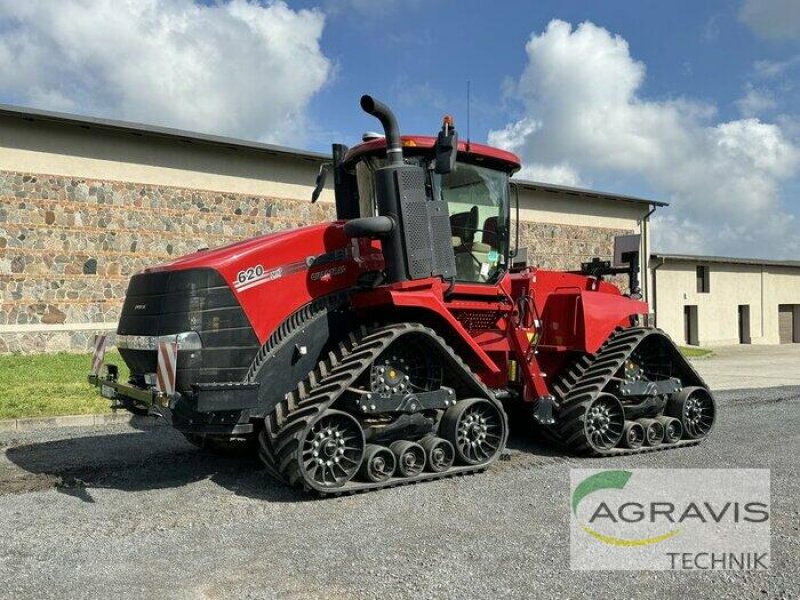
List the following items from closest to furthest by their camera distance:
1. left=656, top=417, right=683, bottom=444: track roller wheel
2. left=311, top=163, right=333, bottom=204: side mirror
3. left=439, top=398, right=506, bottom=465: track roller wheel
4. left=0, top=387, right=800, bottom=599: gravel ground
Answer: left=0, top=387, right=800, bottom=599: gravel ground < left=439, top=398, right=506, bottom=465: track roller wheel < left=311, top=163, right=333, bottom=204: side mirror < left=656, top=417, right=683, bottom=444: track roller wheel

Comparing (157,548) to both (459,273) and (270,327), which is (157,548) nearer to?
(270,327)

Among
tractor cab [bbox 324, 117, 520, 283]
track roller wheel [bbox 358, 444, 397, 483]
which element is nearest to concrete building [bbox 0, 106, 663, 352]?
tractor cab [bbox 324, 117, 520, 283]

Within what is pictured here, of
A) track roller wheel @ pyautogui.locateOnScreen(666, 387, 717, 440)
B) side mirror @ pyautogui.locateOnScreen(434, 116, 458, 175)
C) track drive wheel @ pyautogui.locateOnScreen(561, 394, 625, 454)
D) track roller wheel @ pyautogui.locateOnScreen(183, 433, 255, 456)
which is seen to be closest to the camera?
side mirror @ pyautogui.locateOnScreen(434, 116, 458, 175)

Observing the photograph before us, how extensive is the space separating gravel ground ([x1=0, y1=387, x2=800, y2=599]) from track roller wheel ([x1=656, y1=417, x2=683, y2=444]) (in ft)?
1.54

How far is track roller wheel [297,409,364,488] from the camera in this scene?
5.42 m

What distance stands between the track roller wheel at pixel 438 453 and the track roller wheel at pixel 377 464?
34 cm

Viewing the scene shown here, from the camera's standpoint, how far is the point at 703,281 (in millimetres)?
34406

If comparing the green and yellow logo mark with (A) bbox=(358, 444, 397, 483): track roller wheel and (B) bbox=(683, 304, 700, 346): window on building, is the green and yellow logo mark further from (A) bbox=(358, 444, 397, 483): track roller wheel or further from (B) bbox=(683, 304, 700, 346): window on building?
(B) bbox=(683, 304, 700, 346): window on building

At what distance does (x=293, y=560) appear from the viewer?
168 inches

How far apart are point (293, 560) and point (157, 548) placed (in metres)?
0.89

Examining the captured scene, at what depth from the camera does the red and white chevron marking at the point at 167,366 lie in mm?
5227

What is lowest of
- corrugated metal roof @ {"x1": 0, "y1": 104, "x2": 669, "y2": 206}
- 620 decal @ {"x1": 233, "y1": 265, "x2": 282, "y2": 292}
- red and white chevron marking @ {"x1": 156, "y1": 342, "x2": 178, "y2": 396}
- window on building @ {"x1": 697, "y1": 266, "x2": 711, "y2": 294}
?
red and white chevron marking @ {"x1": 156, "y1": 342, "x2": 178, "y2": 396}

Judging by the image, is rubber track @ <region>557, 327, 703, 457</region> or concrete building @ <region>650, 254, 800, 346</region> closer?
rubber track @ <region>557, 327, 703, 457</region>

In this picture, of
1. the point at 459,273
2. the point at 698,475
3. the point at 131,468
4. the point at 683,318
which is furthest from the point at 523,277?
the point at 683,318
